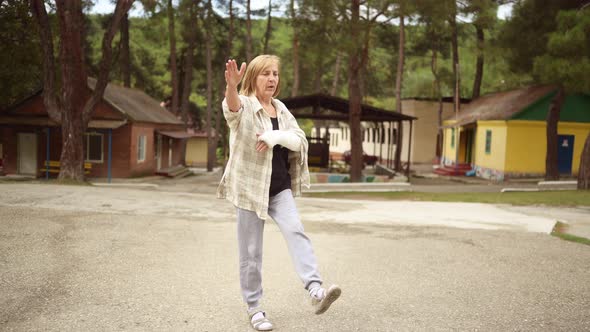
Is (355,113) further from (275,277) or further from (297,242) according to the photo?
(297,242)

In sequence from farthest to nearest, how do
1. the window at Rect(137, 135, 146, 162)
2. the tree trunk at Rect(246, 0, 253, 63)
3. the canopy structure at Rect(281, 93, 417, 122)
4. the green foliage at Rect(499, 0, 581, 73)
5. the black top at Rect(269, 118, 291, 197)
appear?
the tree trunk at Rect(246, 0, 253, 63)
the window at Rect(137, 135, 146, 162)
the canopy structure at Rect(281, 93, 417, 122)
the green foliage at Rect(499, 0, 581, 73)
the black top at Rect(269, 118, 291, 197)

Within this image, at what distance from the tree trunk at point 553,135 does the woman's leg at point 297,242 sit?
25.6m

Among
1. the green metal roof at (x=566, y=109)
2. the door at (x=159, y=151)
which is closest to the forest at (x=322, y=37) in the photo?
the green metal roof at (x=566, y=109)

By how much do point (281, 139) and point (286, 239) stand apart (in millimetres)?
765

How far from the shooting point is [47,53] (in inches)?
826

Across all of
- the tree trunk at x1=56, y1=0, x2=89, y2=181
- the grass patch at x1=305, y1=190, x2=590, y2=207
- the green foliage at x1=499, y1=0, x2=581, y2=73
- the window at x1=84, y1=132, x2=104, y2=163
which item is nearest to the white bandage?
the grass patch at x1=305, y1=190, x2=590, y2=207

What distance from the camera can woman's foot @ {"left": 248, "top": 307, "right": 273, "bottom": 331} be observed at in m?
4.28

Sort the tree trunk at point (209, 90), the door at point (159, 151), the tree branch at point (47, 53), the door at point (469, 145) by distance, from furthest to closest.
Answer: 1. the tree trunk at point (209, 90)
2. the door at point (469, 145)
3. the door at point (159, 151)
4. the tree branch at point (47, 53)

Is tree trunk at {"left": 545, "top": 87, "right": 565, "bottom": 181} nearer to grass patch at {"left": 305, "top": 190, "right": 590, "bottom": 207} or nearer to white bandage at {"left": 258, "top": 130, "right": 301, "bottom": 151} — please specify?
grass patch at {"left": 305, "top": 190, "right": 590, "bottom": 207}

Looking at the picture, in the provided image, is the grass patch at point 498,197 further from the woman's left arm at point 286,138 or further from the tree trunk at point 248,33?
the tree trunk at point 248,33

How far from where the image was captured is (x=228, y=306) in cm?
489

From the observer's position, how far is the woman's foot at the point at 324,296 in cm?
404

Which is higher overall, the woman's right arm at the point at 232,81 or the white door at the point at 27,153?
the woman's right arm at the point at 232,81

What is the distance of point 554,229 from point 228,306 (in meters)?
7.49
